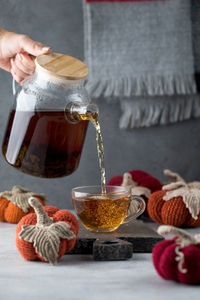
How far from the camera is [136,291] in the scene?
1.97 feet

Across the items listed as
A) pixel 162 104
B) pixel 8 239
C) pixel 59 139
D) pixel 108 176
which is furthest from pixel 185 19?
pixel 8 239

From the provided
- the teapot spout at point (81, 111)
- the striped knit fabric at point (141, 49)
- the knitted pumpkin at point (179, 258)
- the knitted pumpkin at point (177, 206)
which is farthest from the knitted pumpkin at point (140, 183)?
the knitted pumpkin at point (179, 258)

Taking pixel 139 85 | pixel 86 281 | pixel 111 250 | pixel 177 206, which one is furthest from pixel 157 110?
pixel 86 281

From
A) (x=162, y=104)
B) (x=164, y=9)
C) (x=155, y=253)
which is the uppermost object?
(x=164, y=9)

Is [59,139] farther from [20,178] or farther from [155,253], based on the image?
[20,178]

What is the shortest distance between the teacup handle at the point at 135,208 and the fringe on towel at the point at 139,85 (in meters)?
0.46

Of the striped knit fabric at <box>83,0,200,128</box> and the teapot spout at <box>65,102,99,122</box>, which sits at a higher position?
the striped knit fabric at <box>83,0,200,128</box>

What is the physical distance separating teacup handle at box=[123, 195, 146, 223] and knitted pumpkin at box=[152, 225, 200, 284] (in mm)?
250

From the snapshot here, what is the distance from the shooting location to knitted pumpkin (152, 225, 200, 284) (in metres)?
0.59

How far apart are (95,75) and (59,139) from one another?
474 mm

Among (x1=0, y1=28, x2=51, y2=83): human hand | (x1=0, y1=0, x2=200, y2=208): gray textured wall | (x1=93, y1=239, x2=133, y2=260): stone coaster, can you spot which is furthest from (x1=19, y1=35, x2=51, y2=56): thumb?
(x1=93, y1=239, x2=133, y2=260): stone coaster

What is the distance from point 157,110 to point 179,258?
2.54 feet

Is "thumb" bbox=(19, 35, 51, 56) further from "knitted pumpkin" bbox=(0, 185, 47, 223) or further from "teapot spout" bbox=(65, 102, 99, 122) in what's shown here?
"knitted pumpkin" bbox=(0, 185, 47, 223)

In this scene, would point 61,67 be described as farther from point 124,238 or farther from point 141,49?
point 141,49
